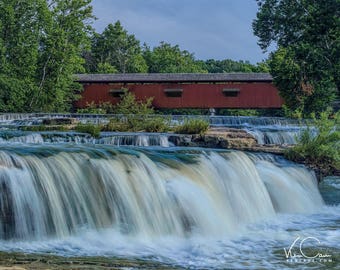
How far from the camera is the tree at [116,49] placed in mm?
64562

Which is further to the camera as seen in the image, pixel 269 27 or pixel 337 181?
pixel 269 27

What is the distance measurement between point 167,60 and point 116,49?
7088 millimetres

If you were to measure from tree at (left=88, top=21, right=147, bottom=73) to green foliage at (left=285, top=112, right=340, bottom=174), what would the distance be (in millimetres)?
51045

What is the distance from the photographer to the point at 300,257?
6996mm

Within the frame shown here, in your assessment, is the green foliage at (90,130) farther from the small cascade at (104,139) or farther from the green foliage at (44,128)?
the green foliage at (44,128)

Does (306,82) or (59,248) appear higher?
(306,82)

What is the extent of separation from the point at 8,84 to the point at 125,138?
22.4 m

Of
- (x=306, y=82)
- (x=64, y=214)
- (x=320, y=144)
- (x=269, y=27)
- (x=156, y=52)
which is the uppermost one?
(x=156, y=52)

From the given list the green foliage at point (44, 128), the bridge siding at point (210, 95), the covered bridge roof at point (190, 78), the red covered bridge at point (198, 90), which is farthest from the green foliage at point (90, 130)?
the covered bridge roof at point (190, 78)

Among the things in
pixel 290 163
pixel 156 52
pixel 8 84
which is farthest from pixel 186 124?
pixel 156 52

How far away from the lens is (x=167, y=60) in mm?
66125

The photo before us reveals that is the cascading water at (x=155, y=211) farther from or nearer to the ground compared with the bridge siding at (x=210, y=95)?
nearer to the ground

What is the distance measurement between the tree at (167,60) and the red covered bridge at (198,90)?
904 inches

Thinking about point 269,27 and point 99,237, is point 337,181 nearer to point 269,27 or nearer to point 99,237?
point 99,237
